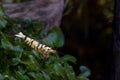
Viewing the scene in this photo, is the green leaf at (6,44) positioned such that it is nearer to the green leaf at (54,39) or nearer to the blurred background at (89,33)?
the green leaf at (54,39)

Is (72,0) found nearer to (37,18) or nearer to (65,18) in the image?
(65,18)

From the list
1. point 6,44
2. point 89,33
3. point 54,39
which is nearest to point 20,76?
point 6,44

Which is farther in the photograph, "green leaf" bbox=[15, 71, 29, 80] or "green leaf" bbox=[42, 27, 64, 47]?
"green leaf" bbox=[42, 27, 64, 47]

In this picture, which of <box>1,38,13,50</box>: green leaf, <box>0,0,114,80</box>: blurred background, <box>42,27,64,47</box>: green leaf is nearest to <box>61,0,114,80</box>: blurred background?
<box>0,0,114,80</box>: blurred background

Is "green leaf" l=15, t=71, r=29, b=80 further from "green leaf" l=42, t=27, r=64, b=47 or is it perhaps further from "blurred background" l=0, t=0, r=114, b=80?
"blurred background" l=0, t=0, r=114, b=80

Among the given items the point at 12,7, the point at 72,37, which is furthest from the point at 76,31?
the point at 12,7

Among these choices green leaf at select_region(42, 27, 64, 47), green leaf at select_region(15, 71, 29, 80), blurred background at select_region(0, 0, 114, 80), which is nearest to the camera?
green leaf at select_region(15, 71, 29, 80)

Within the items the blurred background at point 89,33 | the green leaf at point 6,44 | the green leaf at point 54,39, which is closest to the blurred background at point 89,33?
the blurred background at point 89,33

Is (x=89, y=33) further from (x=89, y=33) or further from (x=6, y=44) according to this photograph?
(x=6, y=44)
